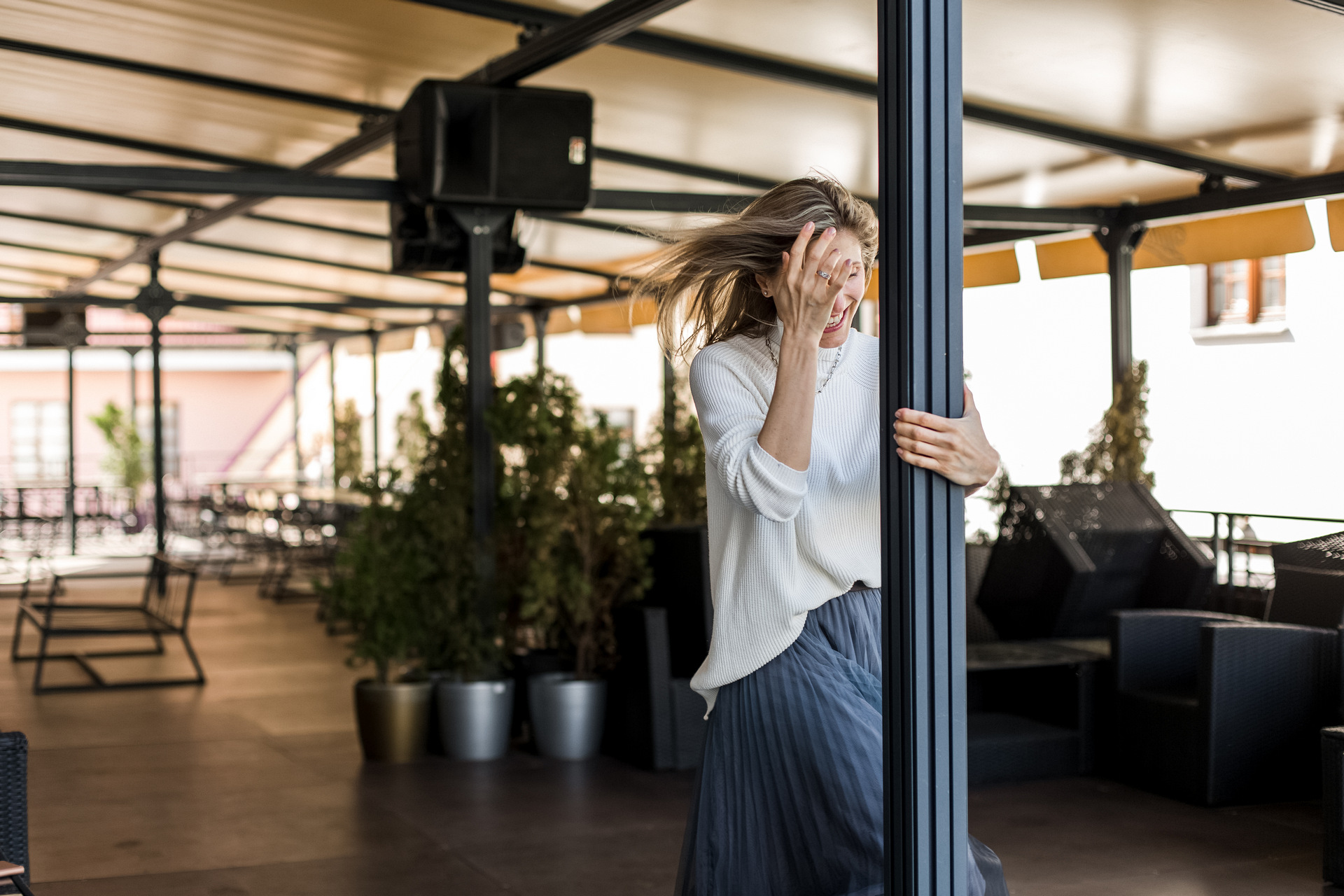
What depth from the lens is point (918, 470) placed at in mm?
1943

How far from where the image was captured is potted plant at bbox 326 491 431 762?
536 centimetres

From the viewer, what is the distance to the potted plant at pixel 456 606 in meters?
5.39

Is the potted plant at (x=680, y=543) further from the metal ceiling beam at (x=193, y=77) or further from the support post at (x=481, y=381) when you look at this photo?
the metal ceiling beam at (x=193, y=77)

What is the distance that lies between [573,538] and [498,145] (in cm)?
164

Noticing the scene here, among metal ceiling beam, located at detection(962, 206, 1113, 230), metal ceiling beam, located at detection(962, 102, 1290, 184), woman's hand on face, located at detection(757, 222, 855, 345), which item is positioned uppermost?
metal ceiling beam, located at detection(962, 102, 1290, 184)

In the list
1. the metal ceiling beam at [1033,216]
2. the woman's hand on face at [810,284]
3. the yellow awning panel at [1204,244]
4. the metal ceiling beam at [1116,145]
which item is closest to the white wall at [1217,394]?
the yellow awning panel at [1204,244]

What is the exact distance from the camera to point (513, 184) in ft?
18.3

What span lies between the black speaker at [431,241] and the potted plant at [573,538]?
85 cm

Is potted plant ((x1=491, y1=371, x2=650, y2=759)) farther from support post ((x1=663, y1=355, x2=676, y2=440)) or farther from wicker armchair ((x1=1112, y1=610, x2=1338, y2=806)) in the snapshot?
wicker armchair ((x1=1112, y1=610, x2=1338, y2=806))

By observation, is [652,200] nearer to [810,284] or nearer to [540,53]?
[540,53]

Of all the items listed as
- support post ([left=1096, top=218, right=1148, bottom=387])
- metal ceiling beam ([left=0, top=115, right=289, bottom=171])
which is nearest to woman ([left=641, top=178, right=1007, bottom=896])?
support post ([left=1096, top=218, right=1148, bottom=387])

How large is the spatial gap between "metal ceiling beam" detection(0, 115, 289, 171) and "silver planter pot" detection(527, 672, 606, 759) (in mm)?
4646

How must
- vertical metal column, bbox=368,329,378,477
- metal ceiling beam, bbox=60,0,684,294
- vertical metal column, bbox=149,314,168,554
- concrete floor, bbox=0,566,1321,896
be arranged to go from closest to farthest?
1. concrete floor, bbox=0,566,1321,896
2. metal ceiling beam, bbox=60,0,684,294
3. vertical metal column, bbox=149,314,168,554
4. vertical metal column, bbox=368,329,378,477

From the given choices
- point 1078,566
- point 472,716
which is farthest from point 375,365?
point 1078,566
